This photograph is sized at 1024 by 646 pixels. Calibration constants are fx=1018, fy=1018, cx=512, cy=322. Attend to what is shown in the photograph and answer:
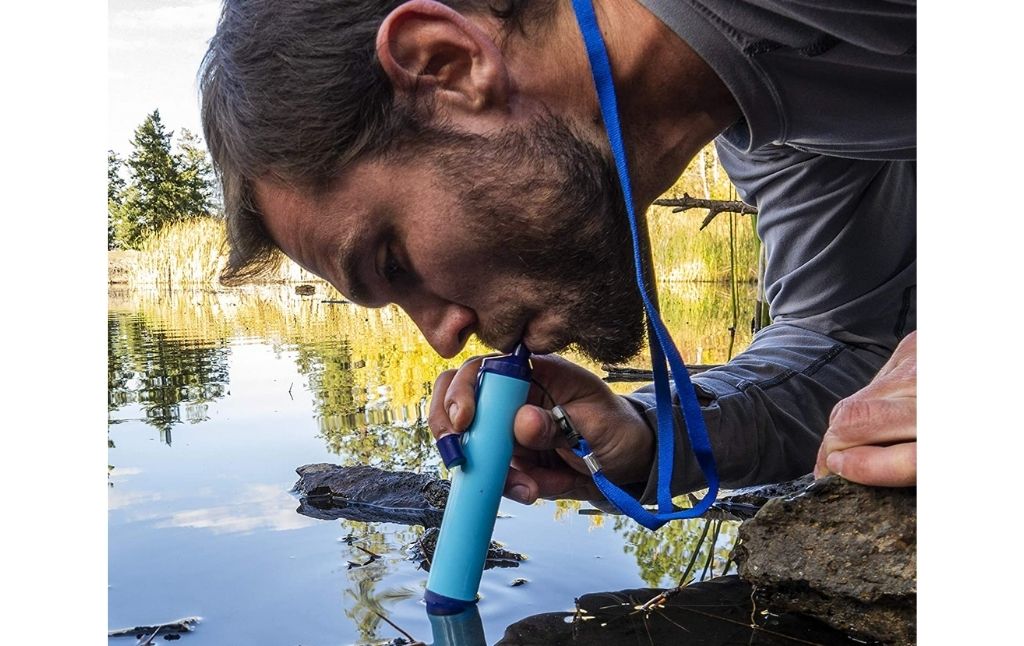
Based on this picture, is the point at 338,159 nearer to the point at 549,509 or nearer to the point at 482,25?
the point at 482,25

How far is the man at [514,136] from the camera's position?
4.82 ft

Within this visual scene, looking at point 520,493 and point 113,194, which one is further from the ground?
point 113,194

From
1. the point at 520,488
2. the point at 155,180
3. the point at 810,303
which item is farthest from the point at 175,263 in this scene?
the point at 520,488

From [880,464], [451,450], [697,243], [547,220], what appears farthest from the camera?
[697,243]

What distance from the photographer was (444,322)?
5.26 ft

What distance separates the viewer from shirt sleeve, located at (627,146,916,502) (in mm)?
1853

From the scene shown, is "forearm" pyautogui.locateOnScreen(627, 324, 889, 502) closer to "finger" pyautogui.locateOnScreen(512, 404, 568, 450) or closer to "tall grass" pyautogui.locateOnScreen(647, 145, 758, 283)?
"finger" pyautogui.locateOnScreen(512, 404, 568, 450)

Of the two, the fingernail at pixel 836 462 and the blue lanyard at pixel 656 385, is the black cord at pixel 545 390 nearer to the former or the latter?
the blue lanyard at pixel 656 385

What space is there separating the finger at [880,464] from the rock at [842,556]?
0.03 m

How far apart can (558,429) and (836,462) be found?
419 mm

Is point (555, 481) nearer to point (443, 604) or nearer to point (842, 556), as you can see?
point (443, 604)

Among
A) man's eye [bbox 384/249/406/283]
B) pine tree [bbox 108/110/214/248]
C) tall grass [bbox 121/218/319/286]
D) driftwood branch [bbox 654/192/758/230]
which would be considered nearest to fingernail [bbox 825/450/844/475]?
man's eye [bbox 384/249/406/283]
